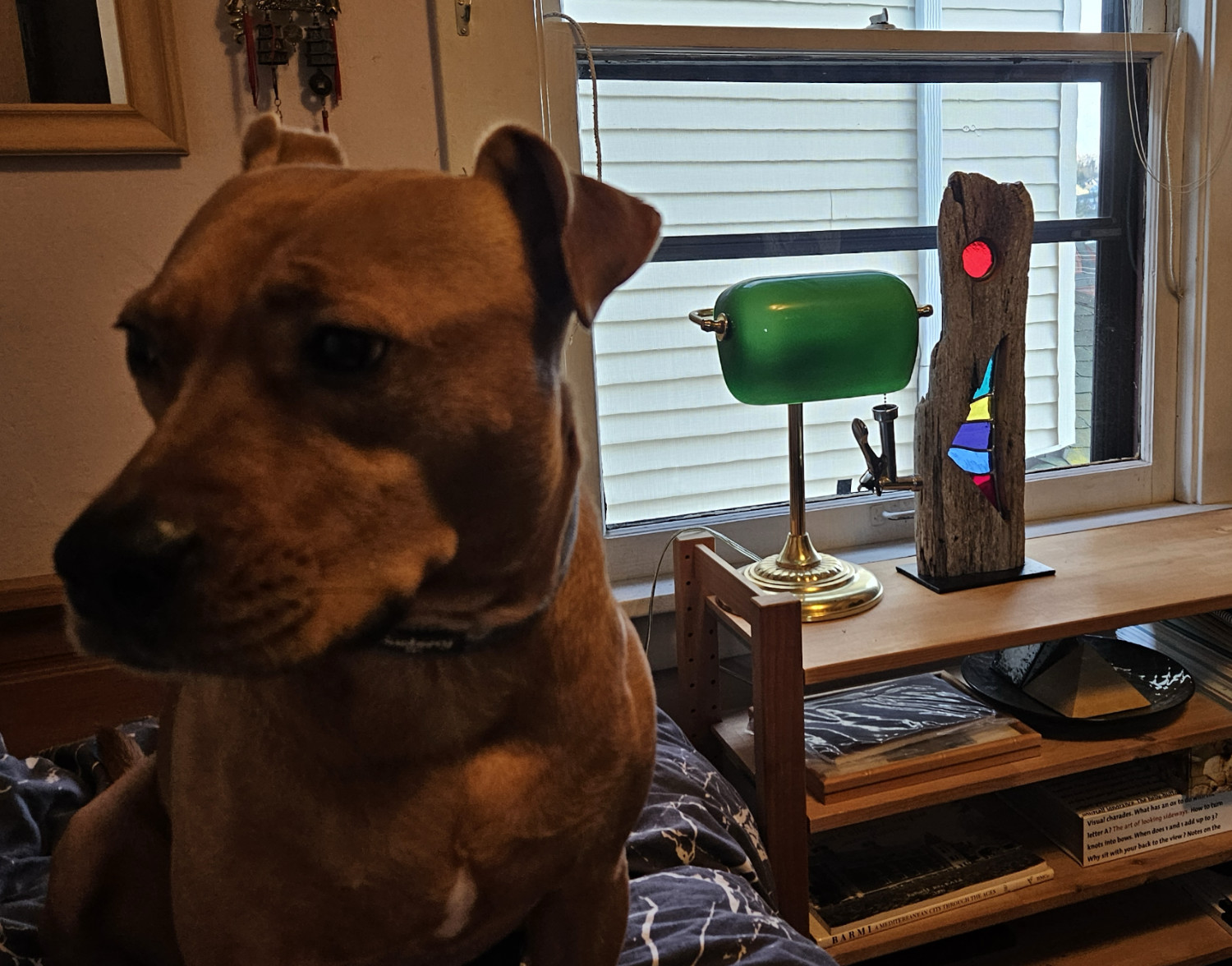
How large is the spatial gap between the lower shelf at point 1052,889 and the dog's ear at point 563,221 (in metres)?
1.07

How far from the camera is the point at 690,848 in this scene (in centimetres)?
117

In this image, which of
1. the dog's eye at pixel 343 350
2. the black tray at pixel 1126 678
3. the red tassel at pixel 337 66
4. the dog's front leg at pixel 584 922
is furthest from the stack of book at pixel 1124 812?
the red tassel at pixel 337 66

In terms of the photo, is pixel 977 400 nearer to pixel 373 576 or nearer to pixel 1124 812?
pixel 1124 812

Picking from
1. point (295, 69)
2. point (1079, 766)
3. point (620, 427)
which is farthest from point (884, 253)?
point (295, 69)

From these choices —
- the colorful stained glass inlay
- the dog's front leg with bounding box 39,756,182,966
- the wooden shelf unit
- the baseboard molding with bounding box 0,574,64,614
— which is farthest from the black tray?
the baseboard molding with bounding box 0,574,64,614

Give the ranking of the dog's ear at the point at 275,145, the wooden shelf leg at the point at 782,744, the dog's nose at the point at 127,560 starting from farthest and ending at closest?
the wooden shelf leg at the point at 782,744 < the dog's ear at the point at 275,145 < the dog's nose at the point at 127,560

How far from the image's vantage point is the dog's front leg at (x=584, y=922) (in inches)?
31.1

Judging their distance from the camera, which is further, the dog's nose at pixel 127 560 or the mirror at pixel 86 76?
the mirror at pixel 86 76

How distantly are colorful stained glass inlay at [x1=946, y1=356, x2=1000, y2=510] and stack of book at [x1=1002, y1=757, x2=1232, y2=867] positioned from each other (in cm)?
51

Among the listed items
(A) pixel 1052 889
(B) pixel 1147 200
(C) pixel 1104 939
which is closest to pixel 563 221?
(A) pixel 1052 889

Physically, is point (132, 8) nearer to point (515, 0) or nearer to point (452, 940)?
point (515, 0)

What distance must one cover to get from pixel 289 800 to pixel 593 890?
0.28m

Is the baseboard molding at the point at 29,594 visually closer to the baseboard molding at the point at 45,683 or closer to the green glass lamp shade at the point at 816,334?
the baseboard molding at the point at 45,683

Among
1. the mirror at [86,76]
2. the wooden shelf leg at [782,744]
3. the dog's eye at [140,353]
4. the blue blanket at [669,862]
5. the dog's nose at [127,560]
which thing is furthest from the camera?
the mirror at [86,76]
